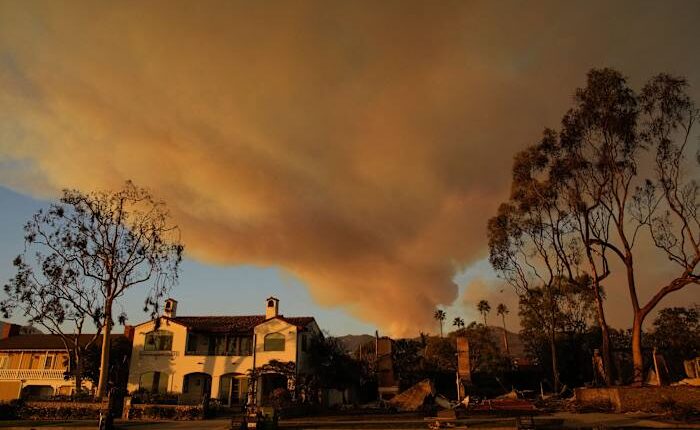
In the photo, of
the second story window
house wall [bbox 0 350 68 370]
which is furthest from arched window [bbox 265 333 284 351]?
the second story window

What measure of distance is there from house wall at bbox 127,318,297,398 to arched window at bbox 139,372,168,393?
269 mm

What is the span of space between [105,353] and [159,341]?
7.43m

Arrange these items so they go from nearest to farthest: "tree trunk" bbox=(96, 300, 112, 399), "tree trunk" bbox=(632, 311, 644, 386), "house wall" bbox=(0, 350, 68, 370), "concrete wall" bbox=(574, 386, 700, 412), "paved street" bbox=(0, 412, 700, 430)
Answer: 1. "paved street" bbox=(0, 412, 700, 430)
2. "concrete wall" bbox=(574, 386, 700, 412)
3. "tree trunk" bbox=(632, 311, 644, 386)
4. "tree trunk" bbox=(96, 300, 112, 399)
5. "house wall" bbox=(0, 350, 68, 370)

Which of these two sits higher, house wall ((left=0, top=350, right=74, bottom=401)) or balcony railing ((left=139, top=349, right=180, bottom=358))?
balcony railing ((left=139, top=349, right=180, bottom=358))

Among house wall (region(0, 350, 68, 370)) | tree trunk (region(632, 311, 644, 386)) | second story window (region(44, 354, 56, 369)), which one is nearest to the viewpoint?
tree trunk (region(632, 311, 644, 386))

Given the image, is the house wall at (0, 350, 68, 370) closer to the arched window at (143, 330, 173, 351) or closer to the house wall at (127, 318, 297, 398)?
the house wall at (127, 318, 297, 398)

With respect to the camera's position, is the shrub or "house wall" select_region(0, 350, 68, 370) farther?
"house wall" select_region(0, 350, 68, 370)

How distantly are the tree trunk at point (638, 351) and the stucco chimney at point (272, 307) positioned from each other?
27901mm

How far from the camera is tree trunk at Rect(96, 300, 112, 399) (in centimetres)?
3372

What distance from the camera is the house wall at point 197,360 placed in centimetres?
4047

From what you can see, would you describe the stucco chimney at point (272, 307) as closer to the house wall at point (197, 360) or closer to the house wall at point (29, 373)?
the house wall at point (197, 360)

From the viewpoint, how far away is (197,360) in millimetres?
41125

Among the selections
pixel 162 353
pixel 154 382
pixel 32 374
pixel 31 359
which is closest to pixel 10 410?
pixel 154 382

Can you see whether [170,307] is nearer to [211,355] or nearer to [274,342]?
[211,355]
